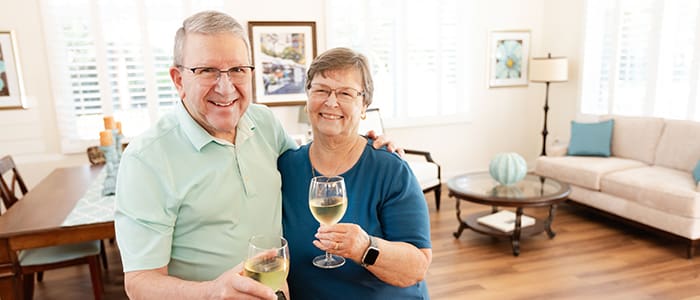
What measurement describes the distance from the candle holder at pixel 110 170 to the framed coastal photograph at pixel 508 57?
458 centimetres

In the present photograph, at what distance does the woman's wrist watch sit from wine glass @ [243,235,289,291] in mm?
266

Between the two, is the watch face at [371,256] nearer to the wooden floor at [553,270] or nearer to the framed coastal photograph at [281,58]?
the wooden floor at [553,270]

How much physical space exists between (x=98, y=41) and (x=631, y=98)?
5531 mm

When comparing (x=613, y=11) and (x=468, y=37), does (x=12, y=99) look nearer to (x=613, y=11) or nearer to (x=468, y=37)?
(x=468, y=37)

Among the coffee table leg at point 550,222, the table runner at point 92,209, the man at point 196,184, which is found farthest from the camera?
the coffee table leg at point 550,222

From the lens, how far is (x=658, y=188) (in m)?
3.60

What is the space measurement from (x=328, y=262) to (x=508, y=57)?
524cm

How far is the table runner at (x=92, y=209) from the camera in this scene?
7.49 feet

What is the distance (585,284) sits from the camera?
122 inches

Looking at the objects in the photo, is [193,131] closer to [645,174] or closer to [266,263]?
[266,263]

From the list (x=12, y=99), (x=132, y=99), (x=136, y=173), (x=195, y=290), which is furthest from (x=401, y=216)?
(x=12, y=99)

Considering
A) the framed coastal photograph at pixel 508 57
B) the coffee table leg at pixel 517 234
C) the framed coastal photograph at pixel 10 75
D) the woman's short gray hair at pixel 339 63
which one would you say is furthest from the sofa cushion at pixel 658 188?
the framed coastal photograph at pixel 10 75

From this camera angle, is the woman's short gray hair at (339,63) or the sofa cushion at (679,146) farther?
the sofa cushion at (679,146)

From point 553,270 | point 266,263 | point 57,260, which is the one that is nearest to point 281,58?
point 57,260
